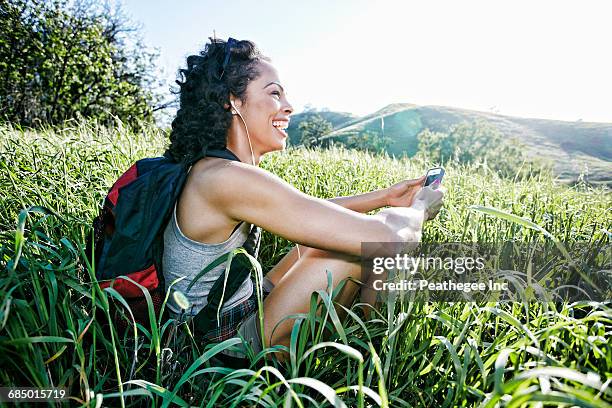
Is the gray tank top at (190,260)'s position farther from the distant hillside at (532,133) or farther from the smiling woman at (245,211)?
the distant hillside at (532,133)

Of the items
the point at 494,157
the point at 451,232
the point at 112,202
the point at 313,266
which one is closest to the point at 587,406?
the point at 313,266

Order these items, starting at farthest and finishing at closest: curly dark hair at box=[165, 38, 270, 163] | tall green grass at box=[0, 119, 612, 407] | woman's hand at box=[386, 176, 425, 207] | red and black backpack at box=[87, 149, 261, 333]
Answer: woman's hand at box=[386, 176, 425, 207] → curly dark hair at box=[165, 38, 270, 163] → red and black backpack at box=[87, 149, 261, 333] → tall green grass at box=[0, 119, 612, 407]

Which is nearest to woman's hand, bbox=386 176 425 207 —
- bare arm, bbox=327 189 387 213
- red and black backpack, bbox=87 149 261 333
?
bare arm, bbox=327 189 387 213

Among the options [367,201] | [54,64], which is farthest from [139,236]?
[54,64]

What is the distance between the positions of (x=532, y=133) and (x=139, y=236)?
27615 millimetres

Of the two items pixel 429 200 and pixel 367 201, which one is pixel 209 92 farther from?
pixel 429 200

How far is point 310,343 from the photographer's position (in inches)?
62.1

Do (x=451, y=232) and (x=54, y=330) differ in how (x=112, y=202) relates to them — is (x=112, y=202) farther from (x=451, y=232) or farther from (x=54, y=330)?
(x=451, y=232)

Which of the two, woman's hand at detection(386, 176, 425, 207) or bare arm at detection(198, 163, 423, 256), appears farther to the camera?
woman's hand at detection(386, 176, 425, 207)

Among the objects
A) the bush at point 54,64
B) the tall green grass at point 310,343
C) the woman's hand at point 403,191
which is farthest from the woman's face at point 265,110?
the bush at point 54,64

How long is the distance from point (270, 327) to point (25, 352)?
0.76m

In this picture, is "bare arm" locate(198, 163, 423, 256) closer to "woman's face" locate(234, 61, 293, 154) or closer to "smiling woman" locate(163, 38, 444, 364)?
"smiling woman" locate(163, 38, 444, 364)

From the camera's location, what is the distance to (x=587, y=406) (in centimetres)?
75

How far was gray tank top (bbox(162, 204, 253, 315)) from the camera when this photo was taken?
159 cm
